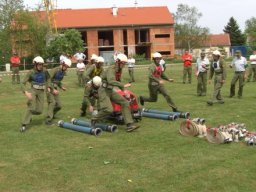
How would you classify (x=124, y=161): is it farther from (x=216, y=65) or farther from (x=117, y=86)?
(x=216, y=65)

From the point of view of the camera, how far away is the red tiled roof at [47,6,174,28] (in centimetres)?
7419

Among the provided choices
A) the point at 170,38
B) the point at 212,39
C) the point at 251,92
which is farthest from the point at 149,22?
the point at 251,92

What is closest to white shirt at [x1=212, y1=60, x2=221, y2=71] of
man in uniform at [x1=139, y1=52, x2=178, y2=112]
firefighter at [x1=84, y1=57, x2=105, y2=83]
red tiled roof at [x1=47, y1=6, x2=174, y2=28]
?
man in uniform at [x1=139, y1=52, x2=178, y2=112]

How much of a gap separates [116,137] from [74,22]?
216 ft

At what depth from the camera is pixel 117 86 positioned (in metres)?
11.1

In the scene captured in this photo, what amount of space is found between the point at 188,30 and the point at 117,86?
90.4 meters

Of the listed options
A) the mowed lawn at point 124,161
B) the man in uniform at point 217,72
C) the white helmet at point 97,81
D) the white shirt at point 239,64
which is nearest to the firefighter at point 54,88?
the mowed lawn at point 124,161

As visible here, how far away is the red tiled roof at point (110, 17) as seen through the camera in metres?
74.2

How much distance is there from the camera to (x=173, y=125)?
11.7 metres

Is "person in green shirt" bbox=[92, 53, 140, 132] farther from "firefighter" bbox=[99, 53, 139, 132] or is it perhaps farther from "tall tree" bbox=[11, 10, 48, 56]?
"tall tree" bbox=[11, 10, 48, 56]

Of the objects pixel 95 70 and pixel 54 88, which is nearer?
pixel 54 88

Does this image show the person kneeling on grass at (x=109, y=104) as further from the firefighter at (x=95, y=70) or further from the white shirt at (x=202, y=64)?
the white shirt at (x=202, y=64)

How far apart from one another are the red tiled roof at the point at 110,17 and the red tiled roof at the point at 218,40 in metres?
32.6

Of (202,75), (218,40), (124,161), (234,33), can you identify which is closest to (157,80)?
(124,161)
